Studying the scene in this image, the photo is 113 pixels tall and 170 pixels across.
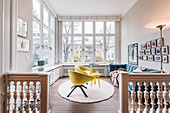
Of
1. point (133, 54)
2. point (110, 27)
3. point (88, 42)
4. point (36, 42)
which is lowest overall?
point (133, 54)

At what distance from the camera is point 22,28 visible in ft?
7.32

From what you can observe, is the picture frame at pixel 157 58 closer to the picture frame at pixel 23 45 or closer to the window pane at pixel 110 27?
the window pane at pixel 110 27

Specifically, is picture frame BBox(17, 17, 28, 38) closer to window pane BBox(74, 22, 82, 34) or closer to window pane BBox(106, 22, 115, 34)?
window pane BBox(74, 22, 82, 34)

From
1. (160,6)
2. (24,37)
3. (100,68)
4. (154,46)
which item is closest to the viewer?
(24,37)

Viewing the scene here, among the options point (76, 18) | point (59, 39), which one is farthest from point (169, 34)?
point (59, 39)

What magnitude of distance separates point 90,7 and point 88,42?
73.7 inches

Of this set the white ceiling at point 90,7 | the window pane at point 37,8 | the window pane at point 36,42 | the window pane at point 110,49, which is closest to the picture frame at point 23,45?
the window pane at point 36,42

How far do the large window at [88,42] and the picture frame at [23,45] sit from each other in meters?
3.15

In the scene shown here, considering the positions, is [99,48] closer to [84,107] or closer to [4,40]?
[84,107]

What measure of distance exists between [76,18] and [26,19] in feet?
11.0

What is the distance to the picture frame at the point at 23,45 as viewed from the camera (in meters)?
2.12

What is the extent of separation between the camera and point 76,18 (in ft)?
17.6

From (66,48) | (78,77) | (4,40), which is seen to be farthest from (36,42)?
(66,48)

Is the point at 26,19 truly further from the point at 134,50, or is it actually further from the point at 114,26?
the point at 114,26
